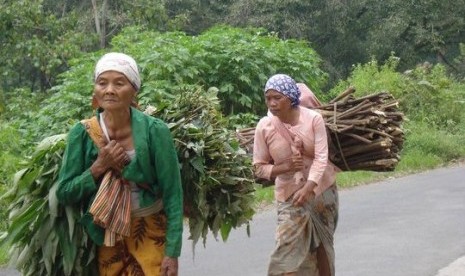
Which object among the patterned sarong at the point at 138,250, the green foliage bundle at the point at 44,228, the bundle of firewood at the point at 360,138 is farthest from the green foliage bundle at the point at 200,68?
the patterned sarong at the point at 138,250

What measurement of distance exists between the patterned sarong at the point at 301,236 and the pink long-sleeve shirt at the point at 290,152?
9 cm

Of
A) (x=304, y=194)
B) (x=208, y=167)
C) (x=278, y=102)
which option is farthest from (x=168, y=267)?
(x=278, y=102)

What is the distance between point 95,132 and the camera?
3889mm

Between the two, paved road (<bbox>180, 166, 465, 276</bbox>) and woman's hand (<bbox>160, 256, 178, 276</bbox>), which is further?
paved road (<bbox>180, 166, 465, 276</bbox>)

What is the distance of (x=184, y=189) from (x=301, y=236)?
1423 millimetres

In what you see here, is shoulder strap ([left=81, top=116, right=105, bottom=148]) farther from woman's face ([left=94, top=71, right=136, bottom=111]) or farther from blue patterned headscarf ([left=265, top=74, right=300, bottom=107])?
blue patterned headscarf ([left=265, top=74, right=300, bottom=107])

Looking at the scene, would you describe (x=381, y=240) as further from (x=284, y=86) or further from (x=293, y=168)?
(x=284, y=86)

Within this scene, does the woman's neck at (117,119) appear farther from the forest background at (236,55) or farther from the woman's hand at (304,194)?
the woman's hand at (304,194)

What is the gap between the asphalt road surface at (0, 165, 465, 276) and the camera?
26.4 feet

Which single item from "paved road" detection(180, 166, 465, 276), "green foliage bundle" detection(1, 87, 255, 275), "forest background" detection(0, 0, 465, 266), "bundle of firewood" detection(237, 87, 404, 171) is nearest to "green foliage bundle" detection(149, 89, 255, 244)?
"green foliage bundle" detection(1, 87, 255, 275)

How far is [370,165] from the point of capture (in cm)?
641

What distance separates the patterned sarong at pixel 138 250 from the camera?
3.95 metres

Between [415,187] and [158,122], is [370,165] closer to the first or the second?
[158,122]

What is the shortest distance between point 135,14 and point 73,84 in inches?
279
